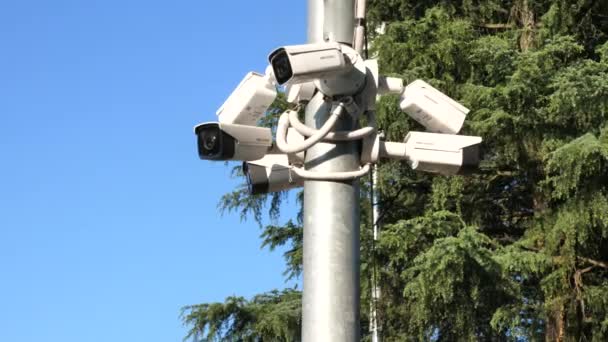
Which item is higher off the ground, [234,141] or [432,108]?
[432,108]

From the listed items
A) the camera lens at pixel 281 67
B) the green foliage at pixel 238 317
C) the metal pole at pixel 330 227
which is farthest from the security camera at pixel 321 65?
the green foliage at pixel 238 317

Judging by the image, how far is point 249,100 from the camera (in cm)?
389

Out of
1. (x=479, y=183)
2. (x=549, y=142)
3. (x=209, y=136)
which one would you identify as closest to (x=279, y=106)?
(x=479, y=183)

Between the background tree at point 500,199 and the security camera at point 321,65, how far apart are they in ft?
22.3

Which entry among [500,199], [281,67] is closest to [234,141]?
[281,67]

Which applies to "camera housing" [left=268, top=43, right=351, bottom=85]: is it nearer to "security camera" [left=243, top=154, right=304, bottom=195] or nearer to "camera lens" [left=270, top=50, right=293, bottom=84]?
"camera lens" [left=270, top=50, right=293, bottom=84]

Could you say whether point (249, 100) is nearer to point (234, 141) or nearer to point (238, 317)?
point (234, 141)

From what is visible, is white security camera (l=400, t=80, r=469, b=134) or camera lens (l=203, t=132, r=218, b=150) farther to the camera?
white security camera (l=400, t=80, r=469, b=134)

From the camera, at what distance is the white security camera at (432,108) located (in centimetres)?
402

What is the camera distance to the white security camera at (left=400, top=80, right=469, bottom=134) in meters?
4.02

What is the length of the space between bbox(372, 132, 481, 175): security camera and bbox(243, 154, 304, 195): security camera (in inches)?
14.6

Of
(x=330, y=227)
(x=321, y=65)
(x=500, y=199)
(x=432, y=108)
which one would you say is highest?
(x=500, y=199)

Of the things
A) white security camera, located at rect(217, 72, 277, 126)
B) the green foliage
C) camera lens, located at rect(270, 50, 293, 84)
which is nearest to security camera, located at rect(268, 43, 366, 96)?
camera lens, located at rect(270, 50, 293, 84)

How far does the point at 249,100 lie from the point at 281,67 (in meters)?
0.37
